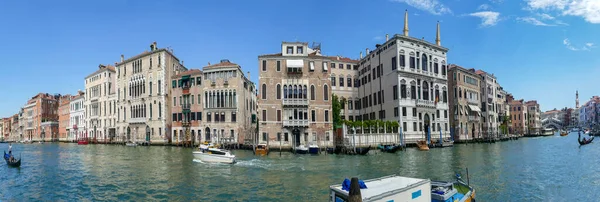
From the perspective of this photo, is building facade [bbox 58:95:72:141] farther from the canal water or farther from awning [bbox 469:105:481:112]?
awning [bbox 469:105:481:112]

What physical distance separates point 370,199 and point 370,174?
36.6 ft

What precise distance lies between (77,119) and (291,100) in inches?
1885

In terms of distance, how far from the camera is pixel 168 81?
4550 centimetres

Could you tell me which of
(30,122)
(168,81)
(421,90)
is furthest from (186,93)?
(30,122)

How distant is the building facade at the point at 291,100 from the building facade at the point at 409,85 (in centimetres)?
816

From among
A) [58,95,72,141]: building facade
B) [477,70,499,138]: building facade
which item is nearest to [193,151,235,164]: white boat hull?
[477,70,499,138]: building facade

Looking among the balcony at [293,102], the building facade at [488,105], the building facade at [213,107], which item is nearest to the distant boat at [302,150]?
the balcony at [293,102]

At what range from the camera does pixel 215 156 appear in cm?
2275

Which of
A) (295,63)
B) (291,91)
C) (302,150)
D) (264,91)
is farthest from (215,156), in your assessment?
(295,63)

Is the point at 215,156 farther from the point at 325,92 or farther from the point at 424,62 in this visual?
the point at 424,62

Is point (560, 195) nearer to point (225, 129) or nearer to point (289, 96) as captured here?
point (289, 96)

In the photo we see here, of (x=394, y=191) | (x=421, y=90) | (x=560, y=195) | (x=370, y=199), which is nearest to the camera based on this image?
(x=370, y=199)

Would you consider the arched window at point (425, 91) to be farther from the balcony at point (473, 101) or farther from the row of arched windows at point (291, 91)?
the row of arched windows at point (291, 91)

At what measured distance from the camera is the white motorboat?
22.5 m
